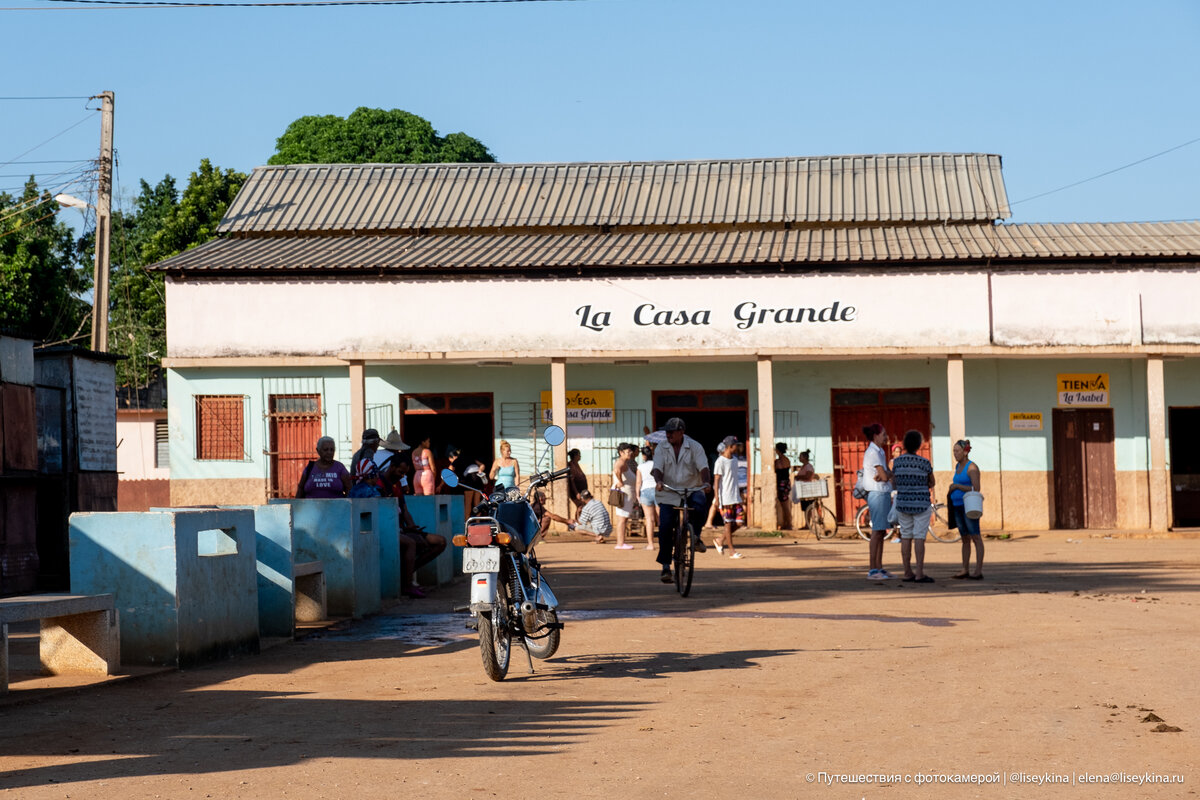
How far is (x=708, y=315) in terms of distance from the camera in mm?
26531

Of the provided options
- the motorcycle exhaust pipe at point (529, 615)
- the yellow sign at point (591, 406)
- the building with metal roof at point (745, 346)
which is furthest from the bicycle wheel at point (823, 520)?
the motorcycle exhaust pipe at point (529, 615)

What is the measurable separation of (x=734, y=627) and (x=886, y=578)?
527cm

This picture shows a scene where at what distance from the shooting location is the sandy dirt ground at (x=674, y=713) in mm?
5863

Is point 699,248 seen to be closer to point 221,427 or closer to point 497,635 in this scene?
point 221,427

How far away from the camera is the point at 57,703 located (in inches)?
312

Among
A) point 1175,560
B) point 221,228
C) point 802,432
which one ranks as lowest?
point 1175,560

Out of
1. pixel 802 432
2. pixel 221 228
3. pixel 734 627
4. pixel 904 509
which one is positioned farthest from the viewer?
pixel 221 228

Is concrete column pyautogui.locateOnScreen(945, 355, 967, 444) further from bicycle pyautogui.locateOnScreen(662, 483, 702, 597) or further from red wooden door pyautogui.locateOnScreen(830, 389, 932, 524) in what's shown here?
bicycle pyautogui.locateOnScreen(662, 483, 702, 597)

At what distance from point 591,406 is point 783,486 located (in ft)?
13.1

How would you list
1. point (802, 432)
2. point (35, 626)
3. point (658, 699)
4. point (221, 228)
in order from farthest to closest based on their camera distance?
point (221, 228), point (802, 432), point (35, 626), point (658, 699)

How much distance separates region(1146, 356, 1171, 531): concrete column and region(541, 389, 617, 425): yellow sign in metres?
9.79

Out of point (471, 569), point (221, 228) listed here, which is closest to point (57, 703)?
point (471, 569)

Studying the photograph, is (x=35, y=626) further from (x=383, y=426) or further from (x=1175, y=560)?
(x=383, y=426)

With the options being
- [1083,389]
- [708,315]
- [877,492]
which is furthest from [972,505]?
[1083,389]
